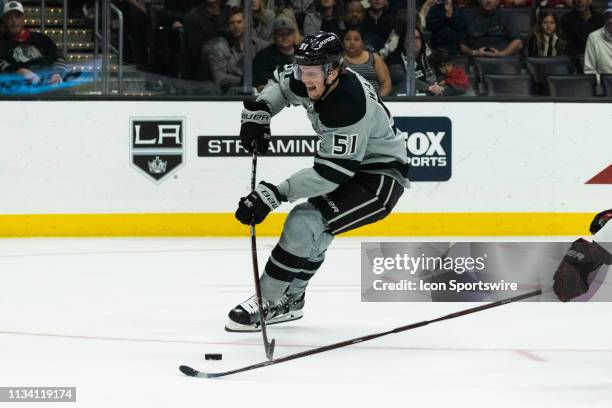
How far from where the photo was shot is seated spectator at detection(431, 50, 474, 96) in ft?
28.6

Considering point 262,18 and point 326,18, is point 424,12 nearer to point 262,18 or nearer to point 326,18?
point 326,18

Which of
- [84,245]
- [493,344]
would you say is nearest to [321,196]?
[493,344]

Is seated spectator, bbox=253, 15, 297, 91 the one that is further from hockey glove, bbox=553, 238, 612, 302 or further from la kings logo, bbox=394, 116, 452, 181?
hockey glove, bbox=553, 238, 612, 302

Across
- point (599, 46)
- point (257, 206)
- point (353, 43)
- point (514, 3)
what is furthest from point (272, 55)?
point (257, 206)

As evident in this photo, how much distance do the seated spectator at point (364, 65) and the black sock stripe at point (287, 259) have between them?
3.95 meters

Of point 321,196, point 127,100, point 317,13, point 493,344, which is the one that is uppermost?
point 317,13

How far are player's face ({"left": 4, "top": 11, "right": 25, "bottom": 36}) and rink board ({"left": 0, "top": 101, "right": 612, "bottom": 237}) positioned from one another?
1.61 feet

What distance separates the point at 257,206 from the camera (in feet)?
14.9

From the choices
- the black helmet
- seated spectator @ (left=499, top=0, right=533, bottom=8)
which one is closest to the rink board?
seated spectator @ (left=499, top=0, right=533, bottom=8)

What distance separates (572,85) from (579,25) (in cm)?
49

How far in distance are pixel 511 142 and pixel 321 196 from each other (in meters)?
4.01

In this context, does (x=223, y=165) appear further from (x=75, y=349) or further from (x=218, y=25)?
(x=75, y=349)

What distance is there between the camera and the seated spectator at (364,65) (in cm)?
861

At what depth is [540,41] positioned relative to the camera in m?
8.99
